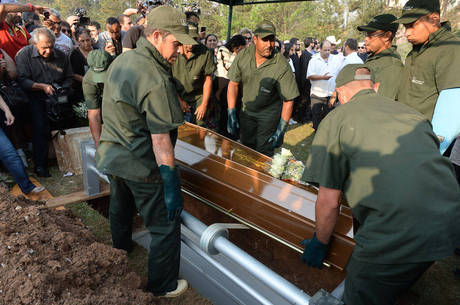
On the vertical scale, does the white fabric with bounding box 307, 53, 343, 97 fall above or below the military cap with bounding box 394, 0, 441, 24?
below

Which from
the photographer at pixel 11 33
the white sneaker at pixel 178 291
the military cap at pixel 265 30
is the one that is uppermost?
the military cap at pixel 265 30

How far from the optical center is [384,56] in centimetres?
292

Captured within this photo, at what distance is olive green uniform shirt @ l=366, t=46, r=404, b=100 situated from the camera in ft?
9.17

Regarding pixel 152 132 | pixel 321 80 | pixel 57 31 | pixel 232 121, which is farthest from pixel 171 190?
pixel 321 80

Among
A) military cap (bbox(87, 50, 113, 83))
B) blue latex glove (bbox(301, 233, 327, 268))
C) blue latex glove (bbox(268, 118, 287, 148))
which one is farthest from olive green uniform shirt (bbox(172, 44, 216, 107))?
blue latex glove (bbox(301, 233, 327, 268))

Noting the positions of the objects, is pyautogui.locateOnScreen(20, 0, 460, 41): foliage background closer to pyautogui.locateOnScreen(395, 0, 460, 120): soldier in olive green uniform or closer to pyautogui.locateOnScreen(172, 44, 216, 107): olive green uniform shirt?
pyautogui.locateOnScreen(172, 44, 216, 107): olive green uniform shirt

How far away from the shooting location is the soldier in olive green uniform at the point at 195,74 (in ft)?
12.5

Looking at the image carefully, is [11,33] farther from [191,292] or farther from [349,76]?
[349,76]

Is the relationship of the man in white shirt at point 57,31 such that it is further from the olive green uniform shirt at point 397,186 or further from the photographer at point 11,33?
the olive green uniform shirt at point 397,186

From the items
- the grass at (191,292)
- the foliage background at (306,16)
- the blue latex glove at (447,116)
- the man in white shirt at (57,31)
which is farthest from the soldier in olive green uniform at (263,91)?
the foliage background at (306,16)

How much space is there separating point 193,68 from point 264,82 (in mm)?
1036

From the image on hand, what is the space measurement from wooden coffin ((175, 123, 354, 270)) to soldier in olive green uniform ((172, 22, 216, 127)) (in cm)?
126

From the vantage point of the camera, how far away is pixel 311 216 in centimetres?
187

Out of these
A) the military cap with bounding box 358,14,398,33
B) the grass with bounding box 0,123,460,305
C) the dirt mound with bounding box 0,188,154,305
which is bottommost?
the grass with bounding box 0,123,460,305
